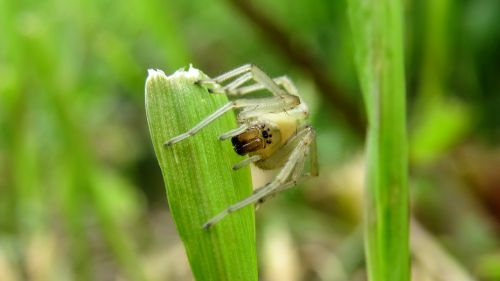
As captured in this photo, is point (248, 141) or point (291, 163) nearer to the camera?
point (248, 141)

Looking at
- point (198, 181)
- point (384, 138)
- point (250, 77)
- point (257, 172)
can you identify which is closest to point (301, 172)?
point (250, 77)

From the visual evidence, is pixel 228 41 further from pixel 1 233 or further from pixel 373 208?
pixel 373 208

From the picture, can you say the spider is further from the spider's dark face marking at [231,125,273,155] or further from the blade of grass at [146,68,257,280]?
the blade of grass at [146,68,257,280]

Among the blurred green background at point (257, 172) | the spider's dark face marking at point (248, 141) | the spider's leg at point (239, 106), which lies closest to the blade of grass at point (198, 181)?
the spider's leg at point (239, 106)

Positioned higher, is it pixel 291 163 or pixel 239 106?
pixel 239 106

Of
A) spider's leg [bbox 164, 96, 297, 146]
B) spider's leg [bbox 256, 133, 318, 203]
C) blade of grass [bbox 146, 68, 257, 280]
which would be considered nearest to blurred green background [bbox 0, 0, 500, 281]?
spider's leg [bbox 256, 133, 318, 203]

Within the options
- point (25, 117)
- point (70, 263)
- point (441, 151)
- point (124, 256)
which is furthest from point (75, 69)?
point (441, 151)

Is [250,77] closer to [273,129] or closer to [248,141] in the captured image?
[273,129]
